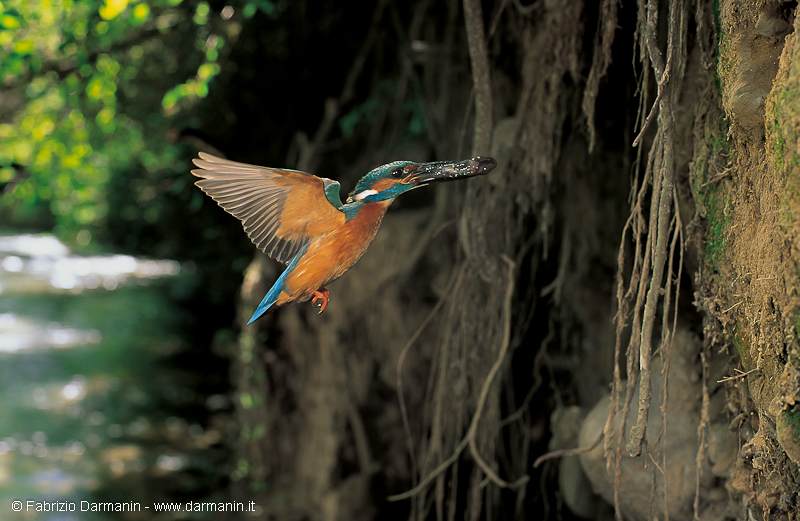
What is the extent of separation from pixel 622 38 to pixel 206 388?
629cm

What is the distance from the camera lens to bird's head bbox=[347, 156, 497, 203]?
0.91 m

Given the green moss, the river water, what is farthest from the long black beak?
the river water

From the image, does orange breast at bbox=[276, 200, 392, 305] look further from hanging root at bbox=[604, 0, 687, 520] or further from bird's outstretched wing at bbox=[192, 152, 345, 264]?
hanging root at bbox=[604, 0, 687, 520]

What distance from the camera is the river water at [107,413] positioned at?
4.77 meters

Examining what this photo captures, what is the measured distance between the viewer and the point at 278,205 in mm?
1065

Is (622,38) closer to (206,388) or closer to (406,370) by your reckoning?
(406,370)

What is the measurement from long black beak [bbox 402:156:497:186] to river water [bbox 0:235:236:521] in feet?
13.4

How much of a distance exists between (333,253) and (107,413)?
21.0 feet

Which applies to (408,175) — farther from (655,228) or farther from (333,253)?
(655,228)

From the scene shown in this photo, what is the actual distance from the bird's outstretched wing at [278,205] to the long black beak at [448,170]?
0.47ft

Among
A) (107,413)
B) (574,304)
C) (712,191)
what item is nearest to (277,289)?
(712,191)

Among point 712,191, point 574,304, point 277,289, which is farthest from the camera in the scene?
point 574,304

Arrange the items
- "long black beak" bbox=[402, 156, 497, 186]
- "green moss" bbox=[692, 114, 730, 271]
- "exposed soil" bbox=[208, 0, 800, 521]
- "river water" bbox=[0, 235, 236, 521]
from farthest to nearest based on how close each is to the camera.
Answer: "river water" bbox=[0, 235, 236, 521]
"green moss" bbox=[692, 114, 730, 271]
"exposed soil" bbox=[208, 0, 800, 521]
"long black beak" bbox=[402, 156, 497, 186]

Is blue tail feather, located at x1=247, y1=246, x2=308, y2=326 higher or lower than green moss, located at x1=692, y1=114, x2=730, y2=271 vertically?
lower
